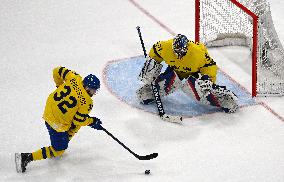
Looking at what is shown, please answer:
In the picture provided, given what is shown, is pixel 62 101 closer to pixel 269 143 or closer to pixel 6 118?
pixel 6 118

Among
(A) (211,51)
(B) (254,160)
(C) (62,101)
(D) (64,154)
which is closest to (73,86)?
(C) (62,101)

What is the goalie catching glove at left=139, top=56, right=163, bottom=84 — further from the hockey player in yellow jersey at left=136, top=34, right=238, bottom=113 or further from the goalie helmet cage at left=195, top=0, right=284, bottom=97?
the goalie helmet cage at left=195, top=0, right=284, bottom=97

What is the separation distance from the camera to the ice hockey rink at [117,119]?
505cm

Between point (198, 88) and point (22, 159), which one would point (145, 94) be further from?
point (22, 159)

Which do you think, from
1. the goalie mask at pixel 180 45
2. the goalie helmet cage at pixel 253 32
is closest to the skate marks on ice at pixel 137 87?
the goalie helmet cage at pixel 253 32

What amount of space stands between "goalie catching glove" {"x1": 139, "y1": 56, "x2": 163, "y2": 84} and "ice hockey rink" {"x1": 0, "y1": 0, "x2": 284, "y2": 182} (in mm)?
365

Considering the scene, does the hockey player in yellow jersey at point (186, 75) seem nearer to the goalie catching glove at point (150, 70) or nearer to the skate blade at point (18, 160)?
the goalie catching glove at point (150, 70)

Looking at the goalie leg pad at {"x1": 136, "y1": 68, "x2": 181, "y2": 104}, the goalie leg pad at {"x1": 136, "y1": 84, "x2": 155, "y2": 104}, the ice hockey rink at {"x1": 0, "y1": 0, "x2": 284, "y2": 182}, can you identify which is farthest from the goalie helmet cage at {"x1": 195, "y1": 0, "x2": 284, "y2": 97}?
the goalie leg pad at {"x1": 136, "y1": 84, "x2": 155, "y2": 104}

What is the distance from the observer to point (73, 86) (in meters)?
4.82

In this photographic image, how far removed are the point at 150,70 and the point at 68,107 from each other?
4.26ft

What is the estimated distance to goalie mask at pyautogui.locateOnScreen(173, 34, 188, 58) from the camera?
532 centimetres

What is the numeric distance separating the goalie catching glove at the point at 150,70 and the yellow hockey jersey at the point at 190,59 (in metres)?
0.08

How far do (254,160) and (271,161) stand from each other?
0.16 meters

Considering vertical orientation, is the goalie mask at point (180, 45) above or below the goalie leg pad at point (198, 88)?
above
